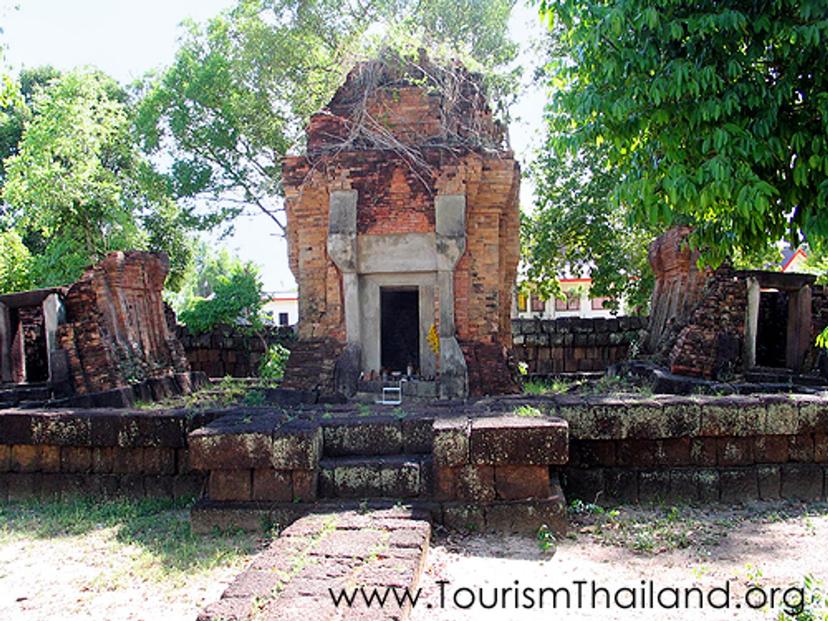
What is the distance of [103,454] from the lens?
607 cm

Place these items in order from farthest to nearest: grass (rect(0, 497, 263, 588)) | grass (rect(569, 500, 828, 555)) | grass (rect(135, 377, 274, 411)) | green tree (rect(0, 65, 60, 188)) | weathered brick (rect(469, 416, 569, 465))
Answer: green tree (rect(0, 65, 60, 188)) → grass (rect(135, 377, 274, 411)) → weathered brick (rect(469, 416, 569, 465)) → grass (rect(569, 500, 828, 555)) → grass (rect(0, 497, 263, 588))

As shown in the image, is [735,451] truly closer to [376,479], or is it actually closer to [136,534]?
[376,479]

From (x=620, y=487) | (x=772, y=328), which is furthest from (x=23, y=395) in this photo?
(x=772, y=328)

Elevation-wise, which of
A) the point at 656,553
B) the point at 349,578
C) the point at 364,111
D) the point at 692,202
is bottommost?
the point at 656,553

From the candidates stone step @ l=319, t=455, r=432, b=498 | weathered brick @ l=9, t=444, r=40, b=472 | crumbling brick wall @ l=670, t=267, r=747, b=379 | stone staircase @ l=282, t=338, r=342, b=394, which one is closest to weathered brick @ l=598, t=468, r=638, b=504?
stone step @ l=319, t=455, r=432, b=498

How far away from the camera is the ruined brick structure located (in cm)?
893

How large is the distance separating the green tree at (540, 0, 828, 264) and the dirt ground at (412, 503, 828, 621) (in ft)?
6.46

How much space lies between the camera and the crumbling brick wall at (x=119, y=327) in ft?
27.9

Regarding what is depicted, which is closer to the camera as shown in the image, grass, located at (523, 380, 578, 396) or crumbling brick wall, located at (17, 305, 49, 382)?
grass, located at (523, 380, 578, 396)

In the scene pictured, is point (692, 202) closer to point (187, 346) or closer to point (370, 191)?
point (370, 191)

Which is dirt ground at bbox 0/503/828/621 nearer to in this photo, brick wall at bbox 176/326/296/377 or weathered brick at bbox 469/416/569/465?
weathered brick at bbox 469/416/569/465

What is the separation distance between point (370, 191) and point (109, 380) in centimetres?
414

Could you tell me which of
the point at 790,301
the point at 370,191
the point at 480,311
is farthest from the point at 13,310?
the point at 790,301

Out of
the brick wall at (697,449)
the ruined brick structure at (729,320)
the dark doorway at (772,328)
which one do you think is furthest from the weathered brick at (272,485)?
the dark doorway at (772,328)
